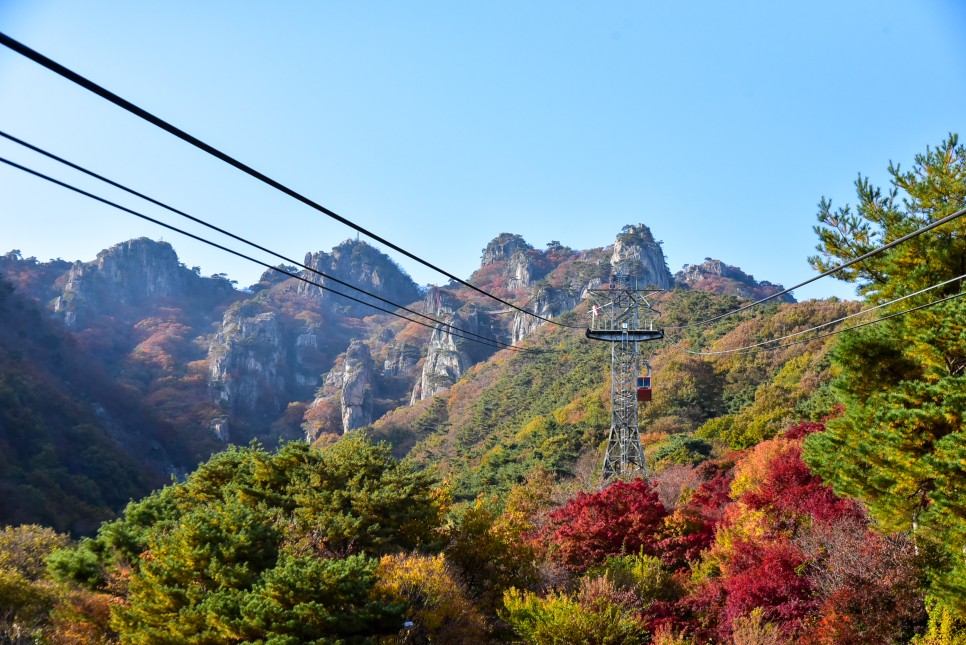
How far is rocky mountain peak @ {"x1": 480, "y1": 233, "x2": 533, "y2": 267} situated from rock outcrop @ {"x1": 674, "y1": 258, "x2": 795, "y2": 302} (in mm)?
36165

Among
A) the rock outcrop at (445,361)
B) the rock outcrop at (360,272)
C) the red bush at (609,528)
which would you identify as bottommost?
the red bush at (609,528)

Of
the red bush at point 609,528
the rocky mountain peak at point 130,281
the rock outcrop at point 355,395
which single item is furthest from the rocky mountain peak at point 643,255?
the rocky mountain peak at point 130,281

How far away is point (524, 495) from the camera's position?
90.8 ft

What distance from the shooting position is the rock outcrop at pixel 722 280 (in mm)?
114938

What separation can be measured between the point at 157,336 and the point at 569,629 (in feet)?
348

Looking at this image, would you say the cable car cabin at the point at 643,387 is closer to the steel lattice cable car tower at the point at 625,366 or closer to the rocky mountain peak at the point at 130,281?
the steel lattice cable car tower at the point at 625,366

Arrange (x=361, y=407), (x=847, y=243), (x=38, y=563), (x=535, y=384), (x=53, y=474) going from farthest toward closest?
(x=361, y=407), (x=535, y=384), (x=53, y=474), (x=38, y=563), (x=847, y=243)

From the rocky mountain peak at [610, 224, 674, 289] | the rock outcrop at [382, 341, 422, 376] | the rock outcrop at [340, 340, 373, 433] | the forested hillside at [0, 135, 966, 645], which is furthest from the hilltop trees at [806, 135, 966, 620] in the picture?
the rock outcrop at [382, 341, 422, 376]

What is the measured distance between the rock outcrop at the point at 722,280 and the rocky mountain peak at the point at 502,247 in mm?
36165

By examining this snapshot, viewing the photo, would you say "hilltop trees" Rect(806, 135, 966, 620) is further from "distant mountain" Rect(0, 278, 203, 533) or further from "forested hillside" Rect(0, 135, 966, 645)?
"distant mountain" Rect(0, 278, 203, 533)

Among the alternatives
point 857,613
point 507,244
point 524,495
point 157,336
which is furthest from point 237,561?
point 507,244

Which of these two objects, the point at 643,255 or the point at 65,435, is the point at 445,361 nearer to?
the point at 643,255

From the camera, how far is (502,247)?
14512 cm

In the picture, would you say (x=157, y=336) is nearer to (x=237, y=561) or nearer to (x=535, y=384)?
(x=535, y=384)
